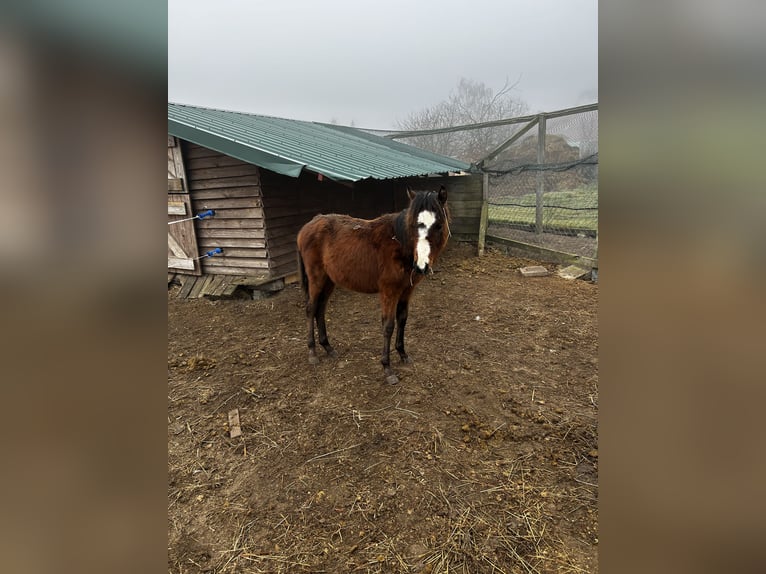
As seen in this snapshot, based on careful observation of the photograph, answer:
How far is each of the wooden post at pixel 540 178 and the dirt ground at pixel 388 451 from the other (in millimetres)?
3470

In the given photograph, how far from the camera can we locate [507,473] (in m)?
2.66

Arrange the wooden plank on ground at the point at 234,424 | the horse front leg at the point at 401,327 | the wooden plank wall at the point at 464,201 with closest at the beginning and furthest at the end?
the wooden plank on ground at the point at 234,424
the horse front leg at the point at 401,327
the wooden plank wall at the point at 464,201

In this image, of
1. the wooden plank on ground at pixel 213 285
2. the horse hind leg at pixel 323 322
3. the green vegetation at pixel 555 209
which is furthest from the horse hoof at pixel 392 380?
the green vegetation at pixel 555 209

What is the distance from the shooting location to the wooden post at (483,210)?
900 centimetres

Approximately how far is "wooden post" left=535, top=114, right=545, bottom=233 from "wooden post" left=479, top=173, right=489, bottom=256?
1.15 m

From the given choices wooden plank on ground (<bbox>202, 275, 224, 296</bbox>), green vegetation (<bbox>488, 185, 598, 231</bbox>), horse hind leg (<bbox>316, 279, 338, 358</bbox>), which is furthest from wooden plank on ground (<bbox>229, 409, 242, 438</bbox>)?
green vegetation (<bbox>488, 185, 598, 231</bbox>)

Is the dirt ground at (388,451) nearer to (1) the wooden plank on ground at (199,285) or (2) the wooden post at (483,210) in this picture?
(1) the wooden plank on ground at (199,285)

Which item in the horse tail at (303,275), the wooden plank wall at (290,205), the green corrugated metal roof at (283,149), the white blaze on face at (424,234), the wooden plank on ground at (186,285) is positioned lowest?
the wooden plank on ground at (186,285)

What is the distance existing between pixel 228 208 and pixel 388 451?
5.30 m

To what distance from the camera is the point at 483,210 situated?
9.16 meters

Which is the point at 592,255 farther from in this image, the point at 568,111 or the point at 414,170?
the point at 414,170

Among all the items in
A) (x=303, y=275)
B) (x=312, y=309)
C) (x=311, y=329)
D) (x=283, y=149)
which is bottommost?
(x=311, y=329)

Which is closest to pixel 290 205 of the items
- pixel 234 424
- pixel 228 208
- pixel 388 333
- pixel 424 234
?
pixel 228 208

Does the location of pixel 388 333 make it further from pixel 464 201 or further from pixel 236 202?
pixel 464 201
